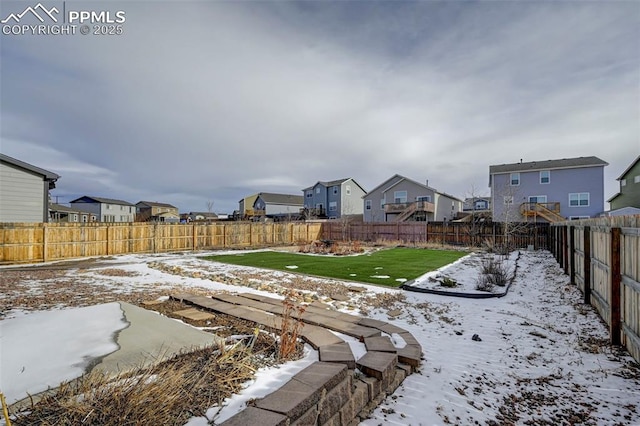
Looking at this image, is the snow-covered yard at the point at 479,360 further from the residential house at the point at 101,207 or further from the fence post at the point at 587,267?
the residential house at the point at 101,207

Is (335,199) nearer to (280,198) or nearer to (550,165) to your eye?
(280,198)

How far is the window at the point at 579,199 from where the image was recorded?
77.0 feet

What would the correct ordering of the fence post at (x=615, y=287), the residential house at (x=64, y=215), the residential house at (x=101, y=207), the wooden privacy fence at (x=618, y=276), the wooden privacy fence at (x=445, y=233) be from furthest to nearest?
1. the residential house at (x=101, y=207)
2. the residential house at (x=64, y=215)
3. the wooden privacy fence at (x=445, y=233)
4. the fence post at (x=615, y=287)
5. the wooden privacy fence at (x=618, y=276)

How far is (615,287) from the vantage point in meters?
4.25

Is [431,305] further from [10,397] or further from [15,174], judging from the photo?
[15,174]

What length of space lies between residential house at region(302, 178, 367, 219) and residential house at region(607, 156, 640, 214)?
24.5 metres

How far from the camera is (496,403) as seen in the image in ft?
9.31

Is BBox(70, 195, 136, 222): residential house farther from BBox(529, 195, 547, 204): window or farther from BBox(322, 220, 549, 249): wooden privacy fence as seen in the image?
BBox(529, 195, 547, 204): window

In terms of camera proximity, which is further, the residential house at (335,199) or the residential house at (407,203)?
the residential house at (335,199)

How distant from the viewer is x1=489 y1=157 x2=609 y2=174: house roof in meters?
23.2

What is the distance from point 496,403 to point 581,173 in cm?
2838

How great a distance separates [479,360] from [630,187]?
31474 millimetres

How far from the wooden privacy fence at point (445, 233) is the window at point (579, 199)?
24.8 ft

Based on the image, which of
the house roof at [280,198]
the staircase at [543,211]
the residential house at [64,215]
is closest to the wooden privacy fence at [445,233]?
the staircase at [543,211]
